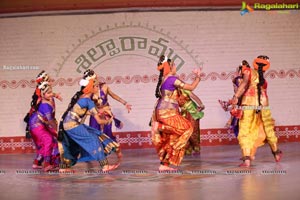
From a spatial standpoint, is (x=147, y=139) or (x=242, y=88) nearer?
(x=242, y=88)

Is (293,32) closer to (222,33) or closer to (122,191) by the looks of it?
(222,33)

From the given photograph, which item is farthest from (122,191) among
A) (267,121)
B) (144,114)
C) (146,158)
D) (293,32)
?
(293,32)

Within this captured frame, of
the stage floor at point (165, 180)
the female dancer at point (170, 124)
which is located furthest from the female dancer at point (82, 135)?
the female dancer at point (170, 124)

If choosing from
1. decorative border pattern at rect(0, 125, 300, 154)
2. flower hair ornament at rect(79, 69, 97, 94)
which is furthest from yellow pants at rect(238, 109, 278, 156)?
decorative border pattern at rect(0, 125, 300, 154)

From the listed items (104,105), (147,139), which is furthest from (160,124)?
(147,139)

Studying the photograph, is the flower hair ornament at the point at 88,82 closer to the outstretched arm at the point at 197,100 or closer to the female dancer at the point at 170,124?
the female dancer at the point at 170,124

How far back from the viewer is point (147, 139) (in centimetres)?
1366

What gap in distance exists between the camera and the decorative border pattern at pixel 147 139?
1366cm

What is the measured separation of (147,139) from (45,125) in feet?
10.0

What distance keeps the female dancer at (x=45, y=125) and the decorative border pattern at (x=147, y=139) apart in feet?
9.11

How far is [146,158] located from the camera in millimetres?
12039

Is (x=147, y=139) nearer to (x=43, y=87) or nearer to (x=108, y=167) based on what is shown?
(x=43, y=87)

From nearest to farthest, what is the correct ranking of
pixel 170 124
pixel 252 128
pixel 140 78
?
pixel 170 124 → pixel 252 128 → pixel 140 78

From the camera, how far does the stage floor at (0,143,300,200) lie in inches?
308
